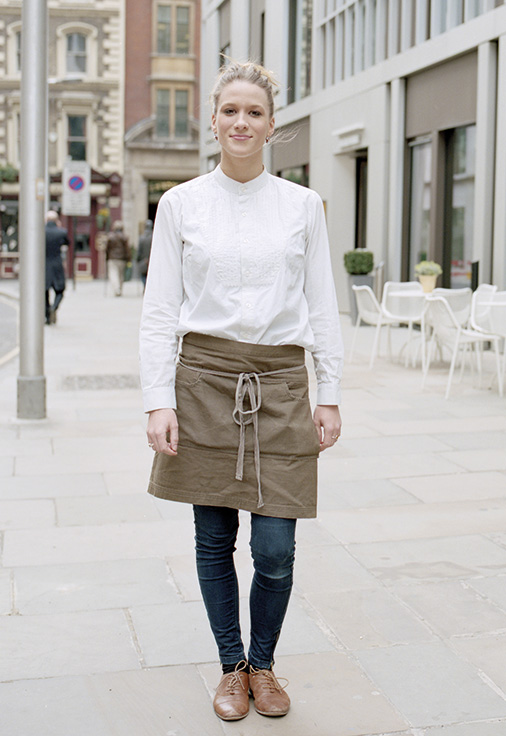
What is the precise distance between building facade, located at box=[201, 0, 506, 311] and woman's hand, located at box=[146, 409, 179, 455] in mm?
9865

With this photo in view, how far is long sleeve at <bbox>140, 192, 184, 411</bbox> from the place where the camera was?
293 centimetres

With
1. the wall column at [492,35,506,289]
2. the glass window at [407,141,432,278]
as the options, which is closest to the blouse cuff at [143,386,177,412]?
the wall column at [492,35,506,289]

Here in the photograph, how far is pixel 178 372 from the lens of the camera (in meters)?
3.00

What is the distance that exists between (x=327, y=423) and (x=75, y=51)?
39.9 meters

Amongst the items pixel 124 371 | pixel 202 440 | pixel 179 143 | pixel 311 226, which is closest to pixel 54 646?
pixel 202 440

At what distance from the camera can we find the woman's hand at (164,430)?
2.89 m

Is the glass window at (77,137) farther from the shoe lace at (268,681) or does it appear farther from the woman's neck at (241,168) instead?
the shoe lace at (268,681)

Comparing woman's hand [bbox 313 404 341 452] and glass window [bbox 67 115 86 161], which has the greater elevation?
glass window [bbox 67 115 86 161]

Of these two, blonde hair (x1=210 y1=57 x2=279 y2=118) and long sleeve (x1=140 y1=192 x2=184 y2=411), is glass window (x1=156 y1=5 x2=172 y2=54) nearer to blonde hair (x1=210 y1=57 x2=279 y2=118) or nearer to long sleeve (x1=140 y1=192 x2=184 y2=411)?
blonde hair (x1=210 y1=57 x2=279 y2=118)

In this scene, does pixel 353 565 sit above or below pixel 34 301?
below

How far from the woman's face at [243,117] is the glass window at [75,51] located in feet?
130

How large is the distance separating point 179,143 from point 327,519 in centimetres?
3632

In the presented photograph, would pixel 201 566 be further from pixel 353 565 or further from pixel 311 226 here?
pixel 353 565

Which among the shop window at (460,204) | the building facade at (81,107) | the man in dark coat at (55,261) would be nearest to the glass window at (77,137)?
the building facade at (81,107)
